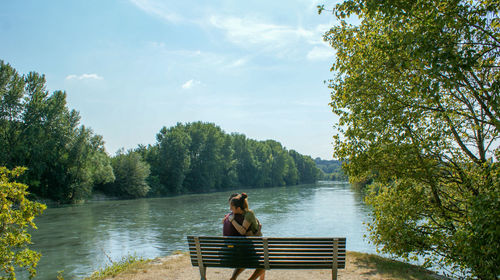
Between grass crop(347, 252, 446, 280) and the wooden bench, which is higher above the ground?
the wooden bench

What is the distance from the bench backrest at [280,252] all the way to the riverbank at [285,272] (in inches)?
72.7

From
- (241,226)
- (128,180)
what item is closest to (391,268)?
(241,226)

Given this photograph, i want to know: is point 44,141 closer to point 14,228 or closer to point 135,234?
point 135,234

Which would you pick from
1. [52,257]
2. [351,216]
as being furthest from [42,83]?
[351,216]

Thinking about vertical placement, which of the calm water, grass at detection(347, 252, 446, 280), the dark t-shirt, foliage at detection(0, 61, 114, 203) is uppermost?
foliage at detection(0, 61, 114, 203)

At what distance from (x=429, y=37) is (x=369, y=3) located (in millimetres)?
1124

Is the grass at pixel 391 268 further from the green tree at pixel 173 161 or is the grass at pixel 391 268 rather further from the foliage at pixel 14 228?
the green tree at pixel 173 161

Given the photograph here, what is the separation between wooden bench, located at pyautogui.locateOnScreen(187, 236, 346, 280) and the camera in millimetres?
5840

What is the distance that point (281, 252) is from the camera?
588cm

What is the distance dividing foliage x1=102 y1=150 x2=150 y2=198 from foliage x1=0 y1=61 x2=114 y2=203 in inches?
293

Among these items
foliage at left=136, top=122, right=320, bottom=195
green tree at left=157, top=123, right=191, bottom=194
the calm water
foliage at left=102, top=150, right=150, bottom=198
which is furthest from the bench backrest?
green tree at left=157, top=123, right=191, bottom=194

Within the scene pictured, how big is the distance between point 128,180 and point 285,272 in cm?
5124

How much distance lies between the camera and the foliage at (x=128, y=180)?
55.3 meters

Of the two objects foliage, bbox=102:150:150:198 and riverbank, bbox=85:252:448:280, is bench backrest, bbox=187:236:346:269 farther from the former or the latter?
foliage, bbox=102:150:150:198
